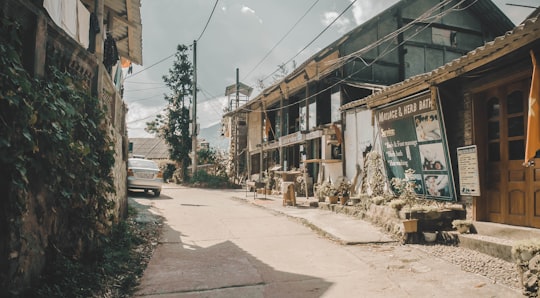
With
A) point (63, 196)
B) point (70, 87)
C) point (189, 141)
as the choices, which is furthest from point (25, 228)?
point (189, 141)

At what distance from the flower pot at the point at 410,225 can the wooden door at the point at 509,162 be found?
A: 150cm

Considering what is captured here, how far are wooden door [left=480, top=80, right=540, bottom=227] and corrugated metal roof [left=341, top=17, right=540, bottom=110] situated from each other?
2.35 ft

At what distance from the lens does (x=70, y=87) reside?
372cm

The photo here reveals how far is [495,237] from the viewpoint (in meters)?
5.63

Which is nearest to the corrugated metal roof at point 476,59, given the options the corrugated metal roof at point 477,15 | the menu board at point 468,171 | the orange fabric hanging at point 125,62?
the menu board at point 468,171

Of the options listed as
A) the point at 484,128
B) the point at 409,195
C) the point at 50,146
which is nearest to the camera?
the point at 50,146

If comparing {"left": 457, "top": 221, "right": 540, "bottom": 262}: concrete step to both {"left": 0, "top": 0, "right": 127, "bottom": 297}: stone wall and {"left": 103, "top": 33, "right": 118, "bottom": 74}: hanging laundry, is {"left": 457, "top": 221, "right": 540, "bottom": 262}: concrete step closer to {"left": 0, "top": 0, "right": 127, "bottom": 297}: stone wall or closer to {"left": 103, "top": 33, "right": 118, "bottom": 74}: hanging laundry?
{"left": 0, "top": 0, "right": 127, "bottom": 297}: stone wall

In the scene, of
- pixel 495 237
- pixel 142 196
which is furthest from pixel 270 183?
pixel 495 237

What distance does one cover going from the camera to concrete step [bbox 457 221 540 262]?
4.92 m

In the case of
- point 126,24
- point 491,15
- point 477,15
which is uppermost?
point 477,15

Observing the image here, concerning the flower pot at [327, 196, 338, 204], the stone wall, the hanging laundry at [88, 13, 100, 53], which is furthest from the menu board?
the hanging laundry at [88, 13, 100, 53]

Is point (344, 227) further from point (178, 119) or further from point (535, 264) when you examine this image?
point (178, 119)

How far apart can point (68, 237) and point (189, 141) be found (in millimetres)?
22430

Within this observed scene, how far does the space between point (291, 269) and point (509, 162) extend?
4409mm
